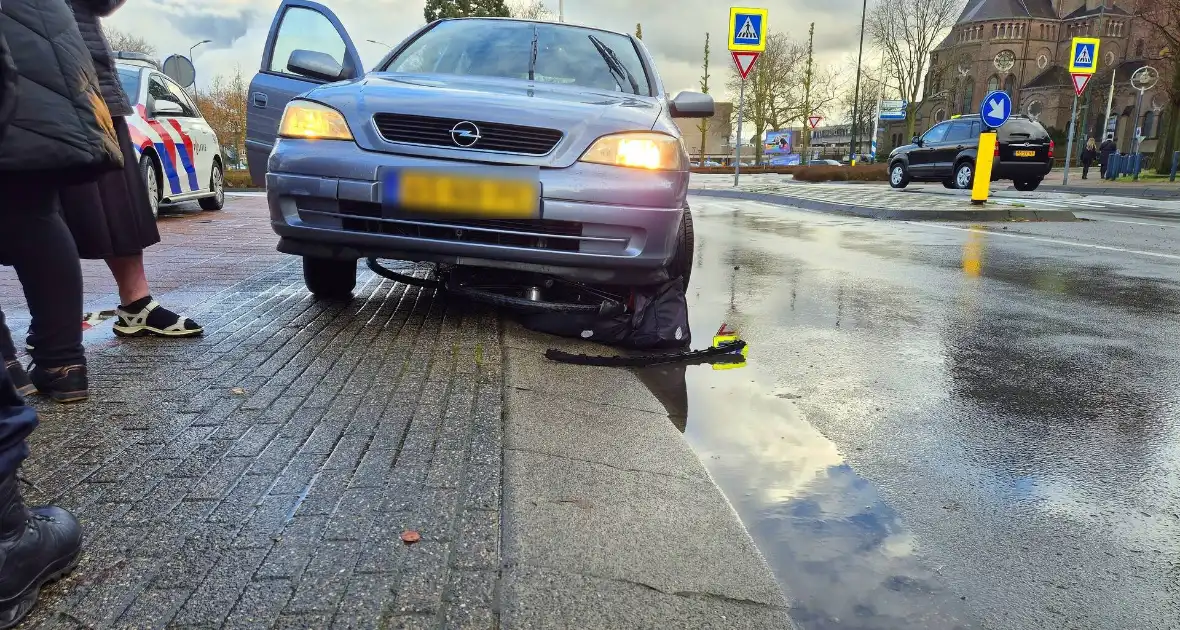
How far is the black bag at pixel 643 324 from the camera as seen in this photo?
375 centimetres

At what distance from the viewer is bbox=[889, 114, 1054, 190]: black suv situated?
61.2 ft

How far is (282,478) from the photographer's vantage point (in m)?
2.03

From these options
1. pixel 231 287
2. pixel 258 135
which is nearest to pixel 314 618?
pixel 231 287

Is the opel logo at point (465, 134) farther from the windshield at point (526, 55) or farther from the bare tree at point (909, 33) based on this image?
the bare tree at point (909, 33)

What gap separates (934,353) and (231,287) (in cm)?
403

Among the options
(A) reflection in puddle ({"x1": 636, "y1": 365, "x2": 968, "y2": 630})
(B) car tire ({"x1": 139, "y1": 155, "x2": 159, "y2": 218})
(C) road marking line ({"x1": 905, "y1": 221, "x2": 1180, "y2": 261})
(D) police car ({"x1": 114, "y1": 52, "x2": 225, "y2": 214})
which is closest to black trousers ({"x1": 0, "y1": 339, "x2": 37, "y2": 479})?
(A) reflection in puddle ({"x1": 636, "y1": 365, "x2": 968, "y2": 630})

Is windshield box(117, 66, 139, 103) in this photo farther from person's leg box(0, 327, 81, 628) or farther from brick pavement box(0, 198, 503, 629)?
person's leg box(0, 327, 81, 628)

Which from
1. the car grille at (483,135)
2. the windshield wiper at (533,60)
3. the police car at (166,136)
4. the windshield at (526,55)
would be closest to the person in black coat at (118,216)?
the car grille at (483,135)

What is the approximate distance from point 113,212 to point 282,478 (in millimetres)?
1830

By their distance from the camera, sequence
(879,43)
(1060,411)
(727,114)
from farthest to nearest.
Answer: (727,114), (879,43), (1060,411)

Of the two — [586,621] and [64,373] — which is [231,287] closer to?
[64,373]

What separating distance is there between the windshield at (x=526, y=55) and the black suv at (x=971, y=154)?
1608 centimetres

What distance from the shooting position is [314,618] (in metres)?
1.46

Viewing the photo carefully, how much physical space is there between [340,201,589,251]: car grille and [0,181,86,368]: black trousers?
109 centimetres
